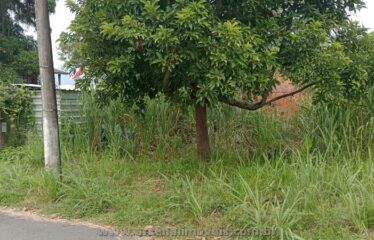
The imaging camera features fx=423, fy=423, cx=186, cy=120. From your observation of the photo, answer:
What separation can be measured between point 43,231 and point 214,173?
191 centimetres

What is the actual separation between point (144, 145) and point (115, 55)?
2.55 meters

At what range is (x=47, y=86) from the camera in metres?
5.12

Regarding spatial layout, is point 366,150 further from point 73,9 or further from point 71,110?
point 71,110

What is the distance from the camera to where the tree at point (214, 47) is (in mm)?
3795

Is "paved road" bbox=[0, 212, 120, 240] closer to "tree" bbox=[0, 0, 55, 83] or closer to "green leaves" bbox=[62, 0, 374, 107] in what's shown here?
"green leaves" bbox=[62, 0, 374, 107]

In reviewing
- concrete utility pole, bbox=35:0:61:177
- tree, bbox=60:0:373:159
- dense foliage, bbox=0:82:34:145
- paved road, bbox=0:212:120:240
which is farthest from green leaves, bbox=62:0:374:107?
dense foliage, bbox=0:82:34:145

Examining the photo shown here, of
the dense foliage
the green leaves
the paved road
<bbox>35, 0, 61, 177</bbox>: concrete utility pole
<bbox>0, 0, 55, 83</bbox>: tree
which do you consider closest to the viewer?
the green leaves

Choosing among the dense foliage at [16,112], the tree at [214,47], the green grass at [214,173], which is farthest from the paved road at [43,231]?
the dense foliage at [16,112]

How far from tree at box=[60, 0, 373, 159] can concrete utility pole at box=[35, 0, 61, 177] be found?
1.52ft

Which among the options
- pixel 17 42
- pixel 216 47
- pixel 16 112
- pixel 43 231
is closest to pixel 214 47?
pixel 216 47

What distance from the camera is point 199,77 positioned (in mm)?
4004

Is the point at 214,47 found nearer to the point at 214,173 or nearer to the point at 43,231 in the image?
the point at 214,173

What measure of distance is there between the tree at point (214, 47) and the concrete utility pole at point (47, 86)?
18.2 inches

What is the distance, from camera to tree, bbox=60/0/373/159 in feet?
12.5
